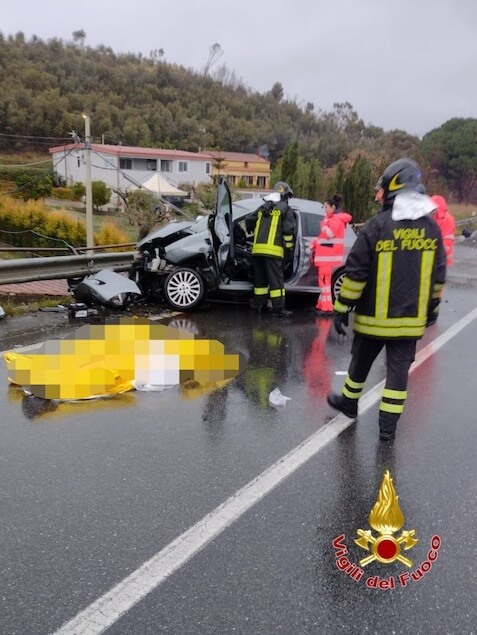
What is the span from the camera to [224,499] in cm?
296

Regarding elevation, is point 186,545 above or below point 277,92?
below

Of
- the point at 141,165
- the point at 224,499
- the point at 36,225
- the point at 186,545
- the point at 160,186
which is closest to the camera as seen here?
the point at 186,545

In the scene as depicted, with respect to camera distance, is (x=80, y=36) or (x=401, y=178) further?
(x=80, y=36)

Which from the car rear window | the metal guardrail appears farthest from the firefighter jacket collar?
the metal guardrail

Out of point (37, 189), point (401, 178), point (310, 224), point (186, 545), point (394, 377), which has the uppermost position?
point (37, 189)

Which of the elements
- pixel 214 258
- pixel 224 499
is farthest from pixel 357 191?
pixel 224 499

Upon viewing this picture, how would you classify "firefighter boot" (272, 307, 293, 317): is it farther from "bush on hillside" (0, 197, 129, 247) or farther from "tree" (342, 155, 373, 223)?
"tree" (342, 155, 373, 223)

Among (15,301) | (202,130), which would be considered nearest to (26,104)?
(202,130)

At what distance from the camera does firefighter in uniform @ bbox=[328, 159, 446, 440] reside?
3549 mm

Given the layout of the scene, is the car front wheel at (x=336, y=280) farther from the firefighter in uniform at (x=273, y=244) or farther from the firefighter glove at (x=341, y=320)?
the firefighter glove at (x=341, y=320)

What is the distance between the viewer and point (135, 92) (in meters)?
113

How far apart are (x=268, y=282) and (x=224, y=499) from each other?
15.8ft

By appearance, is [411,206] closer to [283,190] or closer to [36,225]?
[283,190]

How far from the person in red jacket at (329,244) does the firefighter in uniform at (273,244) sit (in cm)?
52
